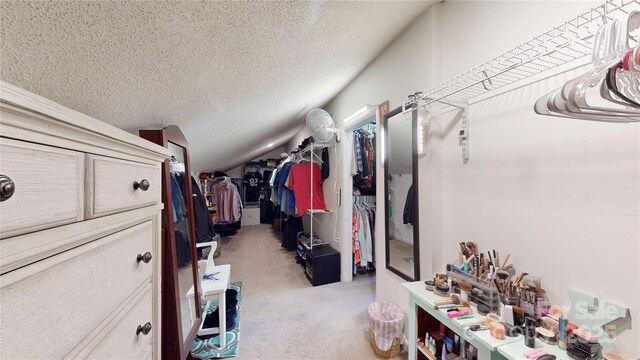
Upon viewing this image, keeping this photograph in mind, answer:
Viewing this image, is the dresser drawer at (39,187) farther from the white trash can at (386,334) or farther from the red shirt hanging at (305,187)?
the red shirt hanging at (305,187)

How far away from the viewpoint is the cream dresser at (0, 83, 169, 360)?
34 cm

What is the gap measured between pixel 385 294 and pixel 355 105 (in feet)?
6.25

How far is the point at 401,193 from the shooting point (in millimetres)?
1852

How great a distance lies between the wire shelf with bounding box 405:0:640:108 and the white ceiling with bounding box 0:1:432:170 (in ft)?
2.31

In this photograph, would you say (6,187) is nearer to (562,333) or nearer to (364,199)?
(562,333)

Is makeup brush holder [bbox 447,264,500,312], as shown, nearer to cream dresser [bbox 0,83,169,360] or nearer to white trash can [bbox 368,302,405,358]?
white trash can [bbox 368,302,405,358]

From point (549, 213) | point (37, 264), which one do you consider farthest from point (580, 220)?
point (37, 264)

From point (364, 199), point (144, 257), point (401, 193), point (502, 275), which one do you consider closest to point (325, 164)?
point (364, 199)

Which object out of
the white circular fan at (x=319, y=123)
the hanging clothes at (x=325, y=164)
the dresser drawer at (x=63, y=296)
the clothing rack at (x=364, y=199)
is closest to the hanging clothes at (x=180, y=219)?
the dresser drawer at (x=63, y=296)

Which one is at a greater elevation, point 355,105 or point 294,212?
point 355,105

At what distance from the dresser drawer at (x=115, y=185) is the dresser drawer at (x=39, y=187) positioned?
0.10 ft

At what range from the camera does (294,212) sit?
3779 mm

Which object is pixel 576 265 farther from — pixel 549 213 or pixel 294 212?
pixel 294 212

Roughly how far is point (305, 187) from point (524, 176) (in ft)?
8.80
